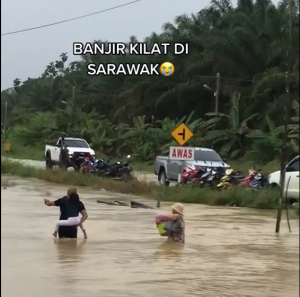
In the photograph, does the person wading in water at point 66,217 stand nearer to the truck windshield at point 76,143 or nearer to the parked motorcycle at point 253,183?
the truck windshield at point 76,143

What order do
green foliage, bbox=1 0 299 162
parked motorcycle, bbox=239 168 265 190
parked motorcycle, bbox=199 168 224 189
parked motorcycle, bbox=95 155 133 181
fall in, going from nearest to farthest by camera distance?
green foliage, bbox=1 0 299 162
parked motorcycle, bbox=95 155 133 181
parked motorcycle, bbox=239 168 265 190
parked motorcycle, bbox=199 168 224 189

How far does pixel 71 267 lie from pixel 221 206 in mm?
7483

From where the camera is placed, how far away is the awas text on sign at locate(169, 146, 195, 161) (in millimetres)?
11031

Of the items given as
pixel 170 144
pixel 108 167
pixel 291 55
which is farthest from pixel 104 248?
pixel 291 55

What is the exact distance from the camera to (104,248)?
973cm

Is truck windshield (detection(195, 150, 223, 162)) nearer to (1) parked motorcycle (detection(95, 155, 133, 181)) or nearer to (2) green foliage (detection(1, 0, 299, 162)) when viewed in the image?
(2) green foliage (detection(1, 0, 299, 162))

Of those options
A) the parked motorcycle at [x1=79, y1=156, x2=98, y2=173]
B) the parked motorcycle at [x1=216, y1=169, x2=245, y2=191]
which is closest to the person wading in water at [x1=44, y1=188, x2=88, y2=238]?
the parked motorcycle at [x1=79, y1=156, x2=98, y2=173]

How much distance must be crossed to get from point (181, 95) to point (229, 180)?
546 centimetres

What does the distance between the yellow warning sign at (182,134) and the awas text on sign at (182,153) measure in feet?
1.96

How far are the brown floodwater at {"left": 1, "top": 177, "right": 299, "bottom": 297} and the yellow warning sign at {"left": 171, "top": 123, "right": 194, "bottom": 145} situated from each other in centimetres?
142

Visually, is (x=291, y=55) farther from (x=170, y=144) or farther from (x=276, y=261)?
(x=170, y=144)

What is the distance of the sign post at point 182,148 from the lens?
30.2 feet

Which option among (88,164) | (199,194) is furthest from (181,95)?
(199,194)

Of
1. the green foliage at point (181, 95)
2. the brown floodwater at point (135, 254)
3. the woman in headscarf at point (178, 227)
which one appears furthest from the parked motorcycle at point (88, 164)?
the woman in headscarf at point (178, 227)
